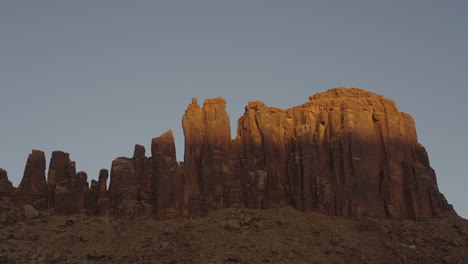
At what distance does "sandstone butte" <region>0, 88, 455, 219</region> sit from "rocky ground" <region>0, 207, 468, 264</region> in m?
1.85

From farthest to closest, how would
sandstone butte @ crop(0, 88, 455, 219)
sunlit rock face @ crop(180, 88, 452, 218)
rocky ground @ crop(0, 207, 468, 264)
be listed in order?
1. sunlit rock face @ crop(180, 88, 452, 218)
2. sandstone butte @ crop(0, 88, 455, 219)
3. rocky ground @ crop(0, 207, 468, 264)

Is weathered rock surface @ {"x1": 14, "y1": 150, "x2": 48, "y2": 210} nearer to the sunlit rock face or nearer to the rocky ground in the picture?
the rocky ground

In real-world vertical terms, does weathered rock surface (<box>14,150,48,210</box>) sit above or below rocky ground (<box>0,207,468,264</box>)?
above

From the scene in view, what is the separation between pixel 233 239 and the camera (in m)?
48.3

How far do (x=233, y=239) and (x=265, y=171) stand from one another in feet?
32.7

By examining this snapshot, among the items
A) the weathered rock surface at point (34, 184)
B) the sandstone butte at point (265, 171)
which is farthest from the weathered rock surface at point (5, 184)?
the weathered rock surface at point (34, 184)

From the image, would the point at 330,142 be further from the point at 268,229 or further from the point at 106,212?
the point at 106,212

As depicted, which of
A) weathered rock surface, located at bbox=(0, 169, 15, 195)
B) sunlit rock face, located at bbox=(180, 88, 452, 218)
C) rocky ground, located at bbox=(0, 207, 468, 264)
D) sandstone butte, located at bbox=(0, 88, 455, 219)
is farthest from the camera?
sunlit rock face, located at bbox=(180, 88, 452, 218)

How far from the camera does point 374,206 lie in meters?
54.8

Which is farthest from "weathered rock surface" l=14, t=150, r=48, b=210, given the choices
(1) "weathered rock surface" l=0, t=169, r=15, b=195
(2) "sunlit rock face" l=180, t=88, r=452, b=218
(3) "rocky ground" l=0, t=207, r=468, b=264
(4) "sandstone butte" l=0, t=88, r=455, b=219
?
(2) "sunlit rock face" l=180, t=88, r=452, b=218

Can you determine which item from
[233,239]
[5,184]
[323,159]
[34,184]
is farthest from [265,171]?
[5,184]

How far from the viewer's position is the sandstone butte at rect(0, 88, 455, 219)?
5416cm

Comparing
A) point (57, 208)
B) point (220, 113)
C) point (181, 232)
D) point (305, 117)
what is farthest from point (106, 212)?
point (305, 117)

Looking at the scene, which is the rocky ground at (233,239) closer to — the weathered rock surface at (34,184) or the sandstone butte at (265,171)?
the sandstone butte at (265,171)
